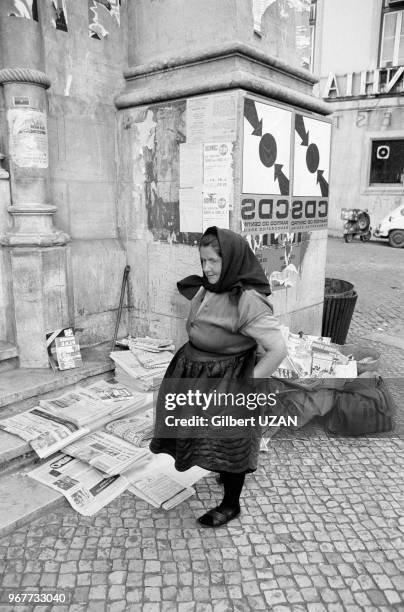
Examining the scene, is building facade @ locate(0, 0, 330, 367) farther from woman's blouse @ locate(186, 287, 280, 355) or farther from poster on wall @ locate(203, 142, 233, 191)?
woman's blouse @ locate(186, 287, 280, 355)

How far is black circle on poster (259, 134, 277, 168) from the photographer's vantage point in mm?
4281

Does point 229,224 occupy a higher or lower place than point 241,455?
higher

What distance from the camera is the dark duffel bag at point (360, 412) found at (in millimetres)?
3775

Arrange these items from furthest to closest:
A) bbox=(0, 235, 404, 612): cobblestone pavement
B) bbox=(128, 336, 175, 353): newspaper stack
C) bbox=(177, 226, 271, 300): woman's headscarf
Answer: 1. bbox=(128, 336, 175, 353): newspaper stack
2. bbox=(177, 226, 271, 300): woman's headscarf
3. bbox=(0, 235, 404, 612): cobblestone pavement

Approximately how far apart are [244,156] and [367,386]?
82.9 inches

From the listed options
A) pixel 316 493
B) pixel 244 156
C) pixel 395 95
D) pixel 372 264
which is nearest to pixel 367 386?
pixel 316 493

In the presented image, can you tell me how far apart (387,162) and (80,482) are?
1893cm

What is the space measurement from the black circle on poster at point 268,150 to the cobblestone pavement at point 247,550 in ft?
8.28

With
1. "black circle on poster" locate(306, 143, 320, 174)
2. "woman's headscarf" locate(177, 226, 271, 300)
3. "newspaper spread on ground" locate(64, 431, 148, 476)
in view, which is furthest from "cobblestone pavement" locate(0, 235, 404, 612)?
"black circle on poster" locate(306, 143, 320, 174)

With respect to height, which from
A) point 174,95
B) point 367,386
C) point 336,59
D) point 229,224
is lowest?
point 367,386

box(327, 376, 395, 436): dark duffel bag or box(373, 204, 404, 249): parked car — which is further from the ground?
box(373, 204, 404, 249): parked car

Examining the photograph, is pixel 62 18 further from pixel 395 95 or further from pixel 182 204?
pixel 395 95

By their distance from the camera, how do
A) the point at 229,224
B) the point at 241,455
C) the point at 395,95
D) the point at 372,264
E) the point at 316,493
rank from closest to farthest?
the point at 241,455
the point at 316,493
the point at 229,224
the point at 372,264
the point at 395,95

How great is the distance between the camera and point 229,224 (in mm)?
4152
